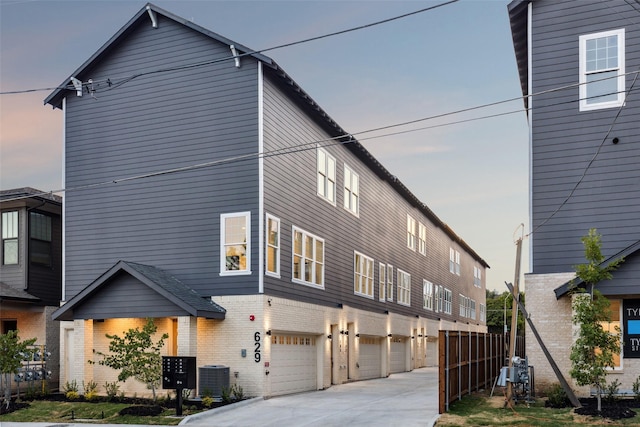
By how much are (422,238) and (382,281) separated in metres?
Result: 11.6

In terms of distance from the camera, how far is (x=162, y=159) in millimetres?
26312

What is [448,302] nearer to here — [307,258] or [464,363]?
[307,258]

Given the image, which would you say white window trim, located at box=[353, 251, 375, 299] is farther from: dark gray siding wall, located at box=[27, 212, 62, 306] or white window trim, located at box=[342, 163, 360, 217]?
dark gray siding wall, located at box=[27, 212, 62, 306]

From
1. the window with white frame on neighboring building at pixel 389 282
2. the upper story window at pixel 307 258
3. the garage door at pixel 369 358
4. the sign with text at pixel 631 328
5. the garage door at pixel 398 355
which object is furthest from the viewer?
the garage door at pixel 398 355

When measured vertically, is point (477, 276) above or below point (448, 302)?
above

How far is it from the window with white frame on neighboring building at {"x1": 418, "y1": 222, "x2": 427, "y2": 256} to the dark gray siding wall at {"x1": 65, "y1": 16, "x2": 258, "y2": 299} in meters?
26.6

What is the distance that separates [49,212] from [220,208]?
33.0 ft

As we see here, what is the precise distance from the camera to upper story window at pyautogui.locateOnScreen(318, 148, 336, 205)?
3098 cm

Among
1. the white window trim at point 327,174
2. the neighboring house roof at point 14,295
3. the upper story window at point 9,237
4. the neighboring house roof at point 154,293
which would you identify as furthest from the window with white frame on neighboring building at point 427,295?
the upper story window at point 9,237

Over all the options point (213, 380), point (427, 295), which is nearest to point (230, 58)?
point (213, 380)

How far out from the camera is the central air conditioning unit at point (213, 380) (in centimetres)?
2303

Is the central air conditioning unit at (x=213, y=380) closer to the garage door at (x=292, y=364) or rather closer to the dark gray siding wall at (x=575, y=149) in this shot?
the garage door at (x=292, y=364)

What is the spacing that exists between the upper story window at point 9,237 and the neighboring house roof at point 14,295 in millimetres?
1046

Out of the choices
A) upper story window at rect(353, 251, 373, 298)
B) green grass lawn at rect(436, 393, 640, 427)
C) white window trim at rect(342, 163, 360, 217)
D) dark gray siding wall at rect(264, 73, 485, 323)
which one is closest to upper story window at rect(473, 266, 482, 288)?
dark gray siding wall at rect(264, 73, 485, 323)
